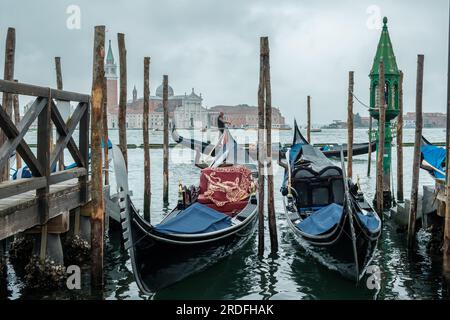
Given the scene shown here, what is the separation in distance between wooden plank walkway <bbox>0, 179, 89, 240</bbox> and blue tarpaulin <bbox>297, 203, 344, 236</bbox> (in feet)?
8.90

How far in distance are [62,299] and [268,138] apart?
10.5 feet

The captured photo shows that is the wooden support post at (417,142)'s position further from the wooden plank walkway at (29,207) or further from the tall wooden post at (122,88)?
the tall wooden post at (122,88)

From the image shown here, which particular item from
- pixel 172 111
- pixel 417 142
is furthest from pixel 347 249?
pixel 172 111

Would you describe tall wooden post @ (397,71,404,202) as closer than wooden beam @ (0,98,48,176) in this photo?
No

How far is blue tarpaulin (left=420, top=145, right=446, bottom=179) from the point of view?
859cm

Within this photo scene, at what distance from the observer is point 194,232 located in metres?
5.98

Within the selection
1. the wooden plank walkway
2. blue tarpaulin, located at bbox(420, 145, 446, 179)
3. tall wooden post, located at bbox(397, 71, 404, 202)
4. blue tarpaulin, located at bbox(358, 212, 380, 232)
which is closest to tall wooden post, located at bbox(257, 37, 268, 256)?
blue tarpaulin, located at bbox(358, 212, 380, 232)

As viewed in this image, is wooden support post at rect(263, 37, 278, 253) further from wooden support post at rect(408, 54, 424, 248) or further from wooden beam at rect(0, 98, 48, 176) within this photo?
wooden beam at rect(0, 98, 48, 176)

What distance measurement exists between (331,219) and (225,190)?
2.06 m

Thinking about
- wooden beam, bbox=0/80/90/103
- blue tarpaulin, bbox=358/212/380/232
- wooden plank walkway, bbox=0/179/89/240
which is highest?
wooden beam, bbox=0/80/90/103

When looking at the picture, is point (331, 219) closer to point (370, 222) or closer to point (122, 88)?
point (370, 222)

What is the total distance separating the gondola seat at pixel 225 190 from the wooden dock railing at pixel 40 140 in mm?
2359
